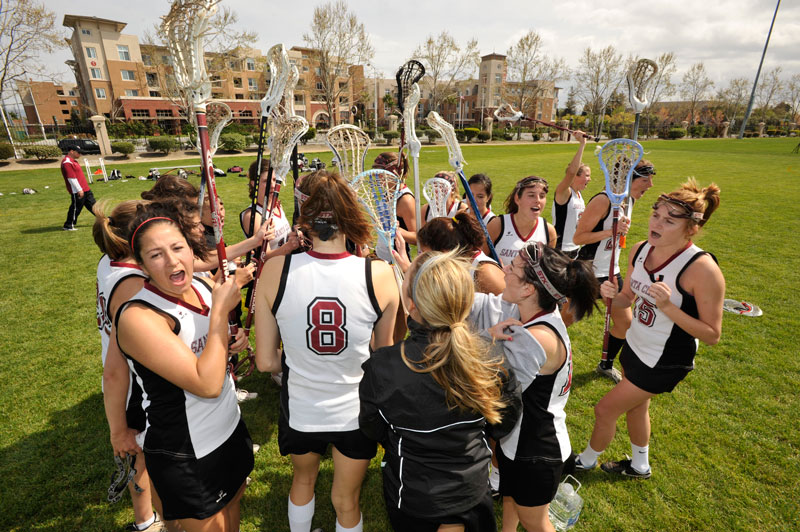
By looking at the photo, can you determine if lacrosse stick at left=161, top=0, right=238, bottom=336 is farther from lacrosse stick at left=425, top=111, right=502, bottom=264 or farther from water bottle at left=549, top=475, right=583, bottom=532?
water bottle at left=549, top=475, right=583, bottom=532

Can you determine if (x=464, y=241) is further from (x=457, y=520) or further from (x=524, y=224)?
(x=457, y=520)

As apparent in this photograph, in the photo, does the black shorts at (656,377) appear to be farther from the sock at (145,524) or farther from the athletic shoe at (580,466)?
the sock at (145,524)

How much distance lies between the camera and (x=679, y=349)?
3.17 m

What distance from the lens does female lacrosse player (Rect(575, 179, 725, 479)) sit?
296cm

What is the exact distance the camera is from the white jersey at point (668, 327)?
3.09 metres

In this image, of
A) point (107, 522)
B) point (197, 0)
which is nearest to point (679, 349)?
point (197, 0)

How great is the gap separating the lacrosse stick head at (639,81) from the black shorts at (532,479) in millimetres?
3665

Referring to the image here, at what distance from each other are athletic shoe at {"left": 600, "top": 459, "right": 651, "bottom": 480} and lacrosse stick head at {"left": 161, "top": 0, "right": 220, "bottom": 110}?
15.2 feet

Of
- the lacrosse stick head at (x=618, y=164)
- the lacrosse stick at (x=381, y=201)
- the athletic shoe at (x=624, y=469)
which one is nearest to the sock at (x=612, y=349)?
the athletic shoe at (x=624, y=469)

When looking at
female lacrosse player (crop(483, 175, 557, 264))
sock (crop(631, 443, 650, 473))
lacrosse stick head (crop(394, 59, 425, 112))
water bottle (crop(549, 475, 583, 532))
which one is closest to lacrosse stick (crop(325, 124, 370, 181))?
lacrosse stick head (crop(394, 59, 425, 112))

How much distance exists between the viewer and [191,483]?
217 cm

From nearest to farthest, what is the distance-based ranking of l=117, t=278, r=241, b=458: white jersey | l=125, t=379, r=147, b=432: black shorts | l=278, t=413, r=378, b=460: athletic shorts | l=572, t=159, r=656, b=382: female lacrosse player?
l=117, t=278, r=241, b=458: white jersey < l=278, t=413, r=378, b=460: athletic shorts < l=125, t=379, r=147, b=432: black shorts < l=572, t=159, r=656, b=382: female lacrosse player

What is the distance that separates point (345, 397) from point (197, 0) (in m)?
2.57

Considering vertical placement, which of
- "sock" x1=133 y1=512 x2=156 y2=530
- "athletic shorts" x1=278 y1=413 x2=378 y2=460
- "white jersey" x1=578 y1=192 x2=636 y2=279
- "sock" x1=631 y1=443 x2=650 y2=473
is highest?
"white jersey" x1=578 y1=192 x2=636 y2=279
